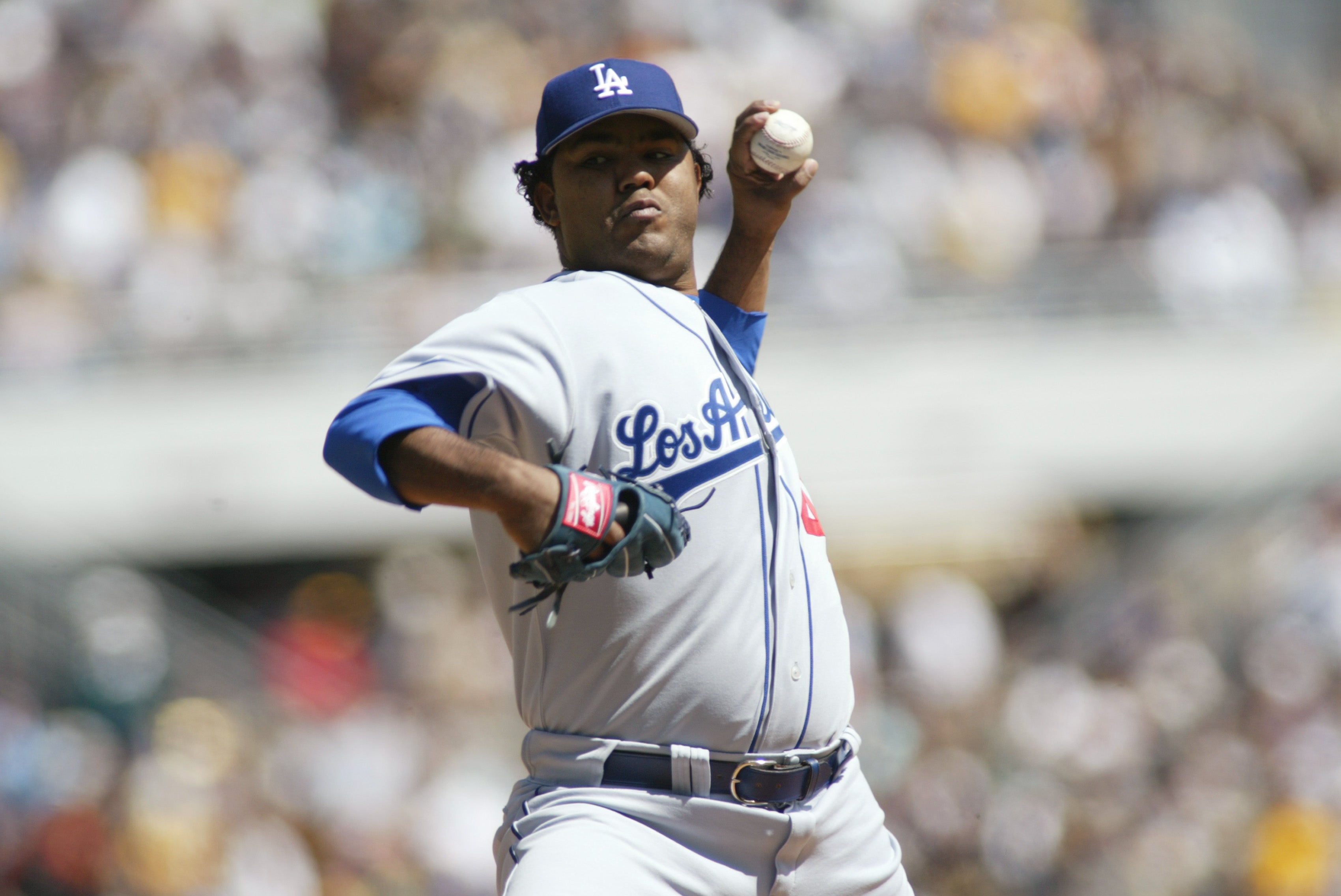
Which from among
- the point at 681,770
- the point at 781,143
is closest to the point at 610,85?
the point at 781,143

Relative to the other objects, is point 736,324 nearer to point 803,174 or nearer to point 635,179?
point 803,174

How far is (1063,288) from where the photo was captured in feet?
38.9

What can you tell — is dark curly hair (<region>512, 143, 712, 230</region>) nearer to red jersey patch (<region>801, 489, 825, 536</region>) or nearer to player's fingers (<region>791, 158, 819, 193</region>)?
player's fingers (<region>791, 158, 819, 193</region>)

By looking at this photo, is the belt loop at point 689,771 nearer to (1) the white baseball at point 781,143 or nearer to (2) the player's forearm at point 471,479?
(2) the player's forearm at point 471,479

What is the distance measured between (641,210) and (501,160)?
867cm

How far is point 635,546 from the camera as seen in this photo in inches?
88.0

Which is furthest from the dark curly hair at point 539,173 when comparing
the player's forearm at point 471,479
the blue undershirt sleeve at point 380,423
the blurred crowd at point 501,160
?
the blurred crowd at point 501,160

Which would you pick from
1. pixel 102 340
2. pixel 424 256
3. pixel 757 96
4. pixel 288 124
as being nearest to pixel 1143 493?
pixel 757 96

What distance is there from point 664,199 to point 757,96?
8808 millimetres

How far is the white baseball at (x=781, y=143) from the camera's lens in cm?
296

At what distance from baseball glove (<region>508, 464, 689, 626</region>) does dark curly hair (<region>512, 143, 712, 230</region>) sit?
2.50ft

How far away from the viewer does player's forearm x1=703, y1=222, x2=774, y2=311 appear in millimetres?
3111

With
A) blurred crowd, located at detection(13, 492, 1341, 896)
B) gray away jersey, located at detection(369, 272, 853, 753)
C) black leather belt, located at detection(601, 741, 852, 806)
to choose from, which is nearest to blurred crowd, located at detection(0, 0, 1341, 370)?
blurred crowd, located at detection(13, 492, 1341, 896)

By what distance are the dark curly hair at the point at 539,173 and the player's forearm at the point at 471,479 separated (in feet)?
2.48
